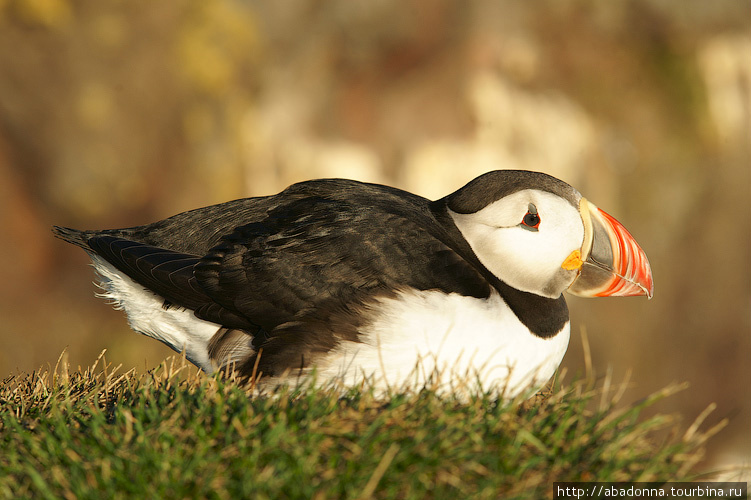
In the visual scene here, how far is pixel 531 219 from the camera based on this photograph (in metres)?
3.82

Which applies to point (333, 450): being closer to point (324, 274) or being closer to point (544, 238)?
point (324, 274)

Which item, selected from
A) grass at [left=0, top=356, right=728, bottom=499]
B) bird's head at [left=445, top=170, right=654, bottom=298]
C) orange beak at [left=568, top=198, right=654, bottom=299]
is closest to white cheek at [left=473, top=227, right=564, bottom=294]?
bird's head at [left=445, top=170, right=654, bottom=298]

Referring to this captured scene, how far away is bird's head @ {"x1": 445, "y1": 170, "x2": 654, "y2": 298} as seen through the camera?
3.81 meters

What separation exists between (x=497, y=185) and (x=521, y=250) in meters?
0.37

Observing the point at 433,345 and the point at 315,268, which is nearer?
the point at 433,345

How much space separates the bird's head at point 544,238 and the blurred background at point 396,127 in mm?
5948

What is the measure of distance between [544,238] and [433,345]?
89 cm

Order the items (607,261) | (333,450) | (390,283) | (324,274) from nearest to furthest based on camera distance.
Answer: (333,450) → (390,283) → (324,274) → (607,261)

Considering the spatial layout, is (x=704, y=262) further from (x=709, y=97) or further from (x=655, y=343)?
(x=709, y=97)

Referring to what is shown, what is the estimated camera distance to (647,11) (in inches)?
407

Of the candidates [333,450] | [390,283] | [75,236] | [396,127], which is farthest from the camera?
[396,127]

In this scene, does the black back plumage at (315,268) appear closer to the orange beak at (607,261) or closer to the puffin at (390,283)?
the puffin at (390,283)

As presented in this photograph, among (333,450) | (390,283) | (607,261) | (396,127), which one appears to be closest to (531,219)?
(607,261)

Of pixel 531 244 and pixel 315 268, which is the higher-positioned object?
pixel 531 244
